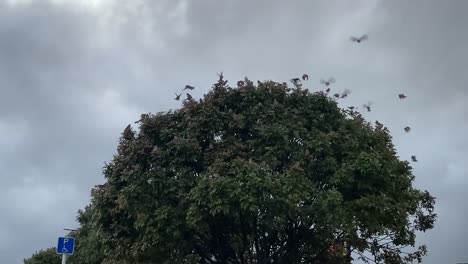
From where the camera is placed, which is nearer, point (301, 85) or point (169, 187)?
point (169, 187)

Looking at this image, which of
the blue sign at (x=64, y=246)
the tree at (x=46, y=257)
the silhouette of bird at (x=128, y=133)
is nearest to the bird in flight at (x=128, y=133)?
the silhouette of bird at (x=128, y=133)

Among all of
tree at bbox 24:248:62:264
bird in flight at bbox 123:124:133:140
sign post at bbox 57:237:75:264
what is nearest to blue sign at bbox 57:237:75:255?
Answer: sign post at bbox 57:237:75:264

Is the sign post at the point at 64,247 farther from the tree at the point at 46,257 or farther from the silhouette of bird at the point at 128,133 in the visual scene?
the tree at the point at 46,257

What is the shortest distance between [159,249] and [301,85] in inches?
259

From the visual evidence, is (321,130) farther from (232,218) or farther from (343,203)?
(232,218)

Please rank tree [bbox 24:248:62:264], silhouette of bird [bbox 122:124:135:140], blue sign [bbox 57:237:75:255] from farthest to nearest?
tree [bbox 24:248:62:264] → silhouette of bird [bbox 122:124:135:140] → blue sign [bbox 57:237:75:255]

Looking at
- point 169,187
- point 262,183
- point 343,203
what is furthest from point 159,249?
point 343,203

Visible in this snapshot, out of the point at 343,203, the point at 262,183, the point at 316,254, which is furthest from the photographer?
the point at 316,254

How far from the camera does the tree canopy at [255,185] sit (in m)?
15.1

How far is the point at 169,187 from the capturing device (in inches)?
630

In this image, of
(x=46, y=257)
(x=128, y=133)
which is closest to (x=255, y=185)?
(x=128, y=133)

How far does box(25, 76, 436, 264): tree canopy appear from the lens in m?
15.1

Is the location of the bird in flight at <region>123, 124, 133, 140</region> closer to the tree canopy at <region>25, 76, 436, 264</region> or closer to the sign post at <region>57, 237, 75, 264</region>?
the tree canopy at <region>25, 76, 436, 264</region>

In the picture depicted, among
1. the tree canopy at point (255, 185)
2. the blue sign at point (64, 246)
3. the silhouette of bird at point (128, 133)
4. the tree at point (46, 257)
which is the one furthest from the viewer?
the tree at point (46, 257)
